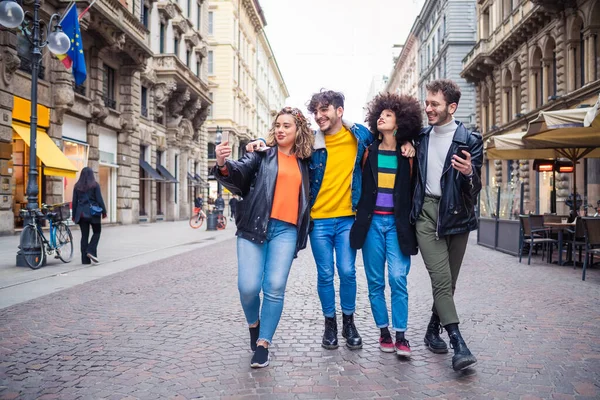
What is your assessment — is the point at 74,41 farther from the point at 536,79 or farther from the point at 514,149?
the point at 536,79

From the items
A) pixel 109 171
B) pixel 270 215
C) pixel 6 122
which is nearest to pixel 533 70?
pixel 109 171

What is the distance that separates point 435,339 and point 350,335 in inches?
25.7

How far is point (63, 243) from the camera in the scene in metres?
10.3

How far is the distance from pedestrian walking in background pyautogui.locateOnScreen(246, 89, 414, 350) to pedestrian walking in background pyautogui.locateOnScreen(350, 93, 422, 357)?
94 millimetres

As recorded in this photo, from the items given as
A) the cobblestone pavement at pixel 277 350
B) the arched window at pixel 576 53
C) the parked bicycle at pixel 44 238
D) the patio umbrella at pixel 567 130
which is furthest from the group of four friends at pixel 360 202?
the arched window at pixel 576 53

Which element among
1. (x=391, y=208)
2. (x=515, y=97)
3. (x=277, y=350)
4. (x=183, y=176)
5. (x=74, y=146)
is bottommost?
(x=277, y=350)

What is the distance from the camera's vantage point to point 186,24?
33406mm

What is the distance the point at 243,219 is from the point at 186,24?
3220 centimetres

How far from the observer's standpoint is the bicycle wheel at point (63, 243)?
10.2 m

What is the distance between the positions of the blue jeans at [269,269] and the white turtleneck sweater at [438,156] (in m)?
1.07

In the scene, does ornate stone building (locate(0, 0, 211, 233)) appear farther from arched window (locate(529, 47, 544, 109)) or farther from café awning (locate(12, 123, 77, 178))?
arched window (locate(529, 47, 544, 109))

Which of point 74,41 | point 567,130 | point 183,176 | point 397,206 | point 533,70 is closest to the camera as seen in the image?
point 397,206

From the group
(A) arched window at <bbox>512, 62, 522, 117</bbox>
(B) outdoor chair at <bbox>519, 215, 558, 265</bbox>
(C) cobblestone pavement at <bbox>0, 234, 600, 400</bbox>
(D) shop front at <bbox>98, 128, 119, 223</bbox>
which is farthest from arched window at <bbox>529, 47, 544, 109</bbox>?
(C) cobblestone pavement at <bbox>0, 234, 600, 400</bbox>

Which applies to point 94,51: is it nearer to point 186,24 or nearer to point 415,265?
point 186,24
